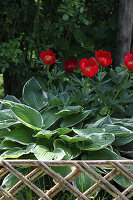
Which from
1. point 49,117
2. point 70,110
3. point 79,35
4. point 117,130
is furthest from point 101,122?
point 79,35

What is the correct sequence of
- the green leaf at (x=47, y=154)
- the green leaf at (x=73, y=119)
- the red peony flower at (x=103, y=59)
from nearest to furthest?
the green leaf at (x=47, y=154)
the red peony flower at (x=103, y=59)
the green leaf at (x=73, y=119)

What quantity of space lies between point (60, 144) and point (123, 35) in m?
1.33

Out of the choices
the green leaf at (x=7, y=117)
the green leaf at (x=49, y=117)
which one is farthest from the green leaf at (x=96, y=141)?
the green leaf at (x=7, y=117)

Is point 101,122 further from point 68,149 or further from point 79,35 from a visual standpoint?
point 79,35

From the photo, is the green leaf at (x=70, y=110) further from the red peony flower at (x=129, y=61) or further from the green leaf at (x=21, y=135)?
the red peony flower at (x=129, y=61)

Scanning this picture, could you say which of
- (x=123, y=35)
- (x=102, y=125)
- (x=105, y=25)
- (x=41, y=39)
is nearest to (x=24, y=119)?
(x=102, y=125)

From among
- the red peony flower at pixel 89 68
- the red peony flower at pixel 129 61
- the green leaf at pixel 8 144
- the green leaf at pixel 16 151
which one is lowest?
the green leaf at pixel 8 144

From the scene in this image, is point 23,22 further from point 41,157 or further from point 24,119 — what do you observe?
point 41,157

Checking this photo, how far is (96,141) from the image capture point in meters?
1.89

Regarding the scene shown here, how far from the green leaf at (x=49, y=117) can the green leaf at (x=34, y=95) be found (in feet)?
0.38

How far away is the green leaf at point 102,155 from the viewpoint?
1888 mm

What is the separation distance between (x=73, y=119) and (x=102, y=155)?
1.21 feet

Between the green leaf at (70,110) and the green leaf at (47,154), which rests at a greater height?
the green leaf at (70,110)

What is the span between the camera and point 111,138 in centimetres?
183
